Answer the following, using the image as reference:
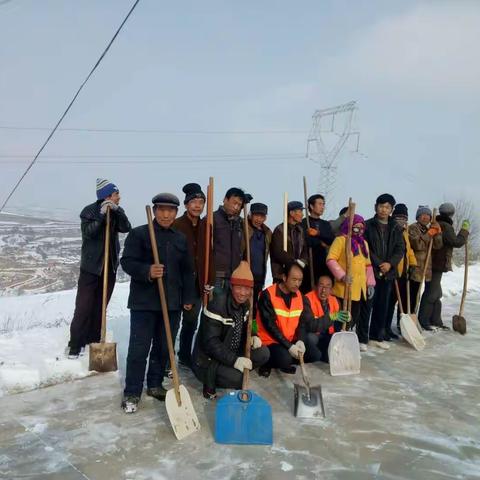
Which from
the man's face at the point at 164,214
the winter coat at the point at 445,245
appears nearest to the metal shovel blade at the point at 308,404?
the man's face at the point at 164,214

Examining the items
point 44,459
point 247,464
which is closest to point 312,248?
point 247,464

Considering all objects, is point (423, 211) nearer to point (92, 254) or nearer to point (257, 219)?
point (257, 219)

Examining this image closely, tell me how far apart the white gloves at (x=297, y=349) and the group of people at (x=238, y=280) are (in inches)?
0.4

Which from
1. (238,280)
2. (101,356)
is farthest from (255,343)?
(101,356)

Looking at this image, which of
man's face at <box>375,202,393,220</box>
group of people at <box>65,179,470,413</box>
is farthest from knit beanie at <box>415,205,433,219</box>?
man's face at <box>375,202,393,220</box>

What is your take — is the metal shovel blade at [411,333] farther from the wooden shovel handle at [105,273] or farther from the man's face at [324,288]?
the wooden shovel handle at [105,273]

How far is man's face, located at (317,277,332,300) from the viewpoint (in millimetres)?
5020

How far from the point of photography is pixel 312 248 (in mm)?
5770

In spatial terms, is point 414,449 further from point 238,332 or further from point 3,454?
point 3,454

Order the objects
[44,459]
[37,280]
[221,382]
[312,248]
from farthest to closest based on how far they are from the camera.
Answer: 1. [37,280]
2. [312,248]
3. [221,382]
4. [44,459]

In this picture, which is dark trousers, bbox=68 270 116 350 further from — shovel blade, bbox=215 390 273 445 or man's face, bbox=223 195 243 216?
shovel blade, bbox=215 390 273 445

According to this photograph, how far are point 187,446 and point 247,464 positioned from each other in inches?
17.0

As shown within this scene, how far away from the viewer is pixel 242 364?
3.65 m

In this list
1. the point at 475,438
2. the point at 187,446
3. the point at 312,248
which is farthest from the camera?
the point at 312,248
